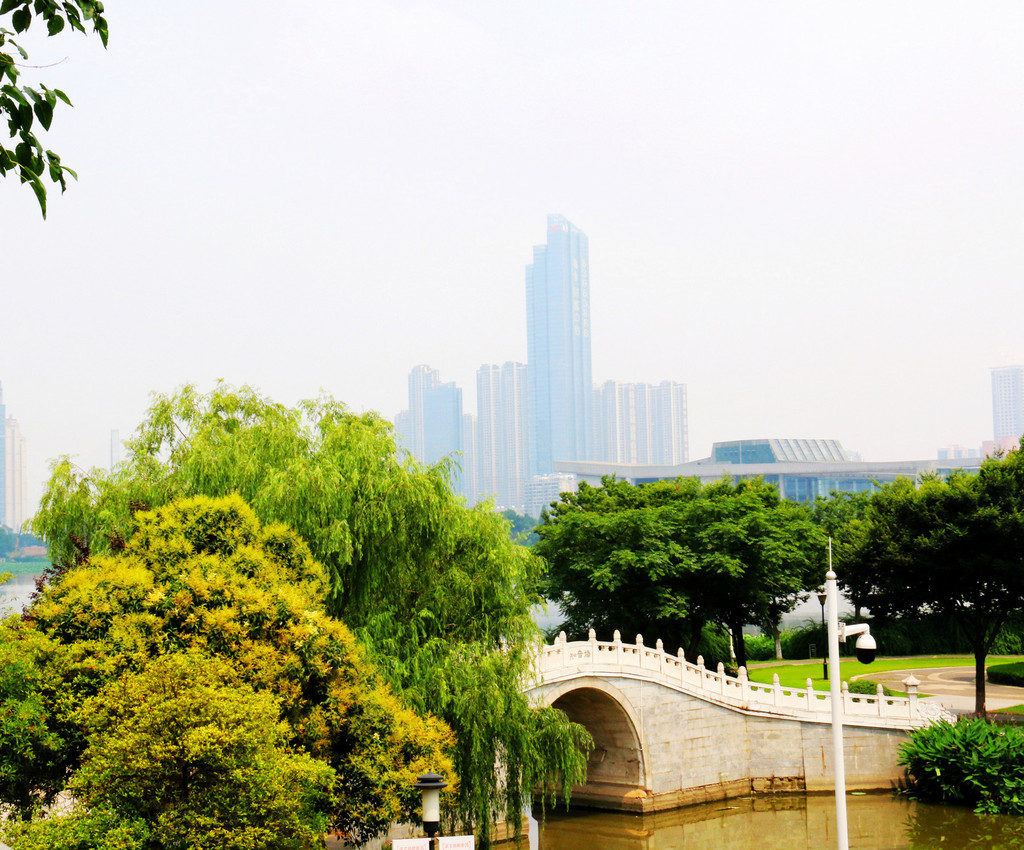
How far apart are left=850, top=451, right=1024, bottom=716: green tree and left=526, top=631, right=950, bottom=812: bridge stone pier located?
3133 mm

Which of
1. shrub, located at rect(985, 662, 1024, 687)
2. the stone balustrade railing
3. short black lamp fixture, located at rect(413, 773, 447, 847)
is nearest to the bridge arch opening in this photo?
the stone balustrade railing

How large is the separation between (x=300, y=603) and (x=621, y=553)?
19.6m

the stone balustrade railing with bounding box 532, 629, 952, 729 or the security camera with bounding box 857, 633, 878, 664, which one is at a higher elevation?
the security camera with bounding box 857, 633, 878, 664

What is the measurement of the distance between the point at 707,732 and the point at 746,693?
1477 millimetres

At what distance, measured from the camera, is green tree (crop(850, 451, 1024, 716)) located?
29219 millimetres

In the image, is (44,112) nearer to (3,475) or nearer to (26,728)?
(26,728)

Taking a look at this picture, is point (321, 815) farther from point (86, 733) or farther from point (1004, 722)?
point (1004, 722)

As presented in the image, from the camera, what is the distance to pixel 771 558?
110ft

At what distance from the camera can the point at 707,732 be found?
28.2m

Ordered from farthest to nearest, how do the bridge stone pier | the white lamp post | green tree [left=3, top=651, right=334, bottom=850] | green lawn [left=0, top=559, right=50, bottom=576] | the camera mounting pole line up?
green lawn [left=0, top=559, right=50, bottom=576]
the bridge stone pier
the camera mounting pole
the white lamp post
green tree [left=3, top=651, right=334, bottom=850]

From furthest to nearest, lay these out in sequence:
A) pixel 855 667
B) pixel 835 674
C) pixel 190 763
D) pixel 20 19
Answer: pixel 855 667
pixel 835 674
pixel 190 763
pixel 20 19

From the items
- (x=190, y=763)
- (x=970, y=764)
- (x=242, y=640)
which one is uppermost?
(x=242, y=640)

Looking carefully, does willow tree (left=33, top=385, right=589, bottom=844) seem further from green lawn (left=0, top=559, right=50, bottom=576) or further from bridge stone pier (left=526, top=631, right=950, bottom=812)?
green lawn (left=0, top=559, right=50, bottom=576)

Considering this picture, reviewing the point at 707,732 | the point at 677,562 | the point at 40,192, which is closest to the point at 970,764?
the point at 707,732
